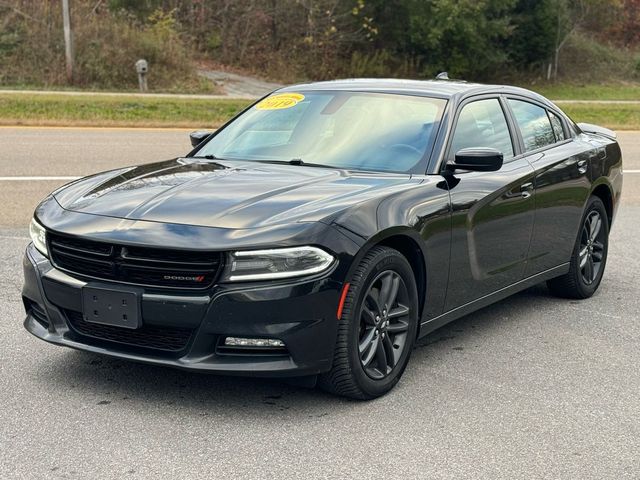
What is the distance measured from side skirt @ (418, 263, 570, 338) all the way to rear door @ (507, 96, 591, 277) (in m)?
0.05

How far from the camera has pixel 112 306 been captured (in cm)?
421

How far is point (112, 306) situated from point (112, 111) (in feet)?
55.9

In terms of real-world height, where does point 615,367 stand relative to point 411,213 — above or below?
below

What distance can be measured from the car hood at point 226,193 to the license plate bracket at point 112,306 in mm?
362

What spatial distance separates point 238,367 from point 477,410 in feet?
3.84

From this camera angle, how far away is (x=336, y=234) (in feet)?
14.0

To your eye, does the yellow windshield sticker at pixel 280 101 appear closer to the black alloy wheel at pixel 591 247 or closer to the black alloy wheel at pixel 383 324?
the black alloy wheel at pixel 383 324

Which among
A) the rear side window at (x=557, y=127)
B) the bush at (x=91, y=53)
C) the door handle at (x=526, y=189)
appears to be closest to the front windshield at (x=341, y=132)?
the door handle at (x=526, y=189)

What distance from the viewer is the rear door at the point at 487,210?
17.1 feet

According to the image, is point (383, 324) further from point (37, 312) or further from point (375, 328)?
point (37, 312)

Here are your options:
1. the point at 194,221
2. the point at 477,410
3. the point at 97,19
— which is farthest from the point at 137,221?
the point at 97,19

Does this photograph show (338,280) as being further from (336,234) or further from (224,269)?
(224,269)

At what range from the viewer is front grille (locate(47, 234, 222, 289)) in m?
4.12

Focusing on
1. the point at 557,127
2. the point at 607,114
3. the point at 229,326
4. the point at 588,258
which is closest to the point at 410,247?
the point at 229,326
